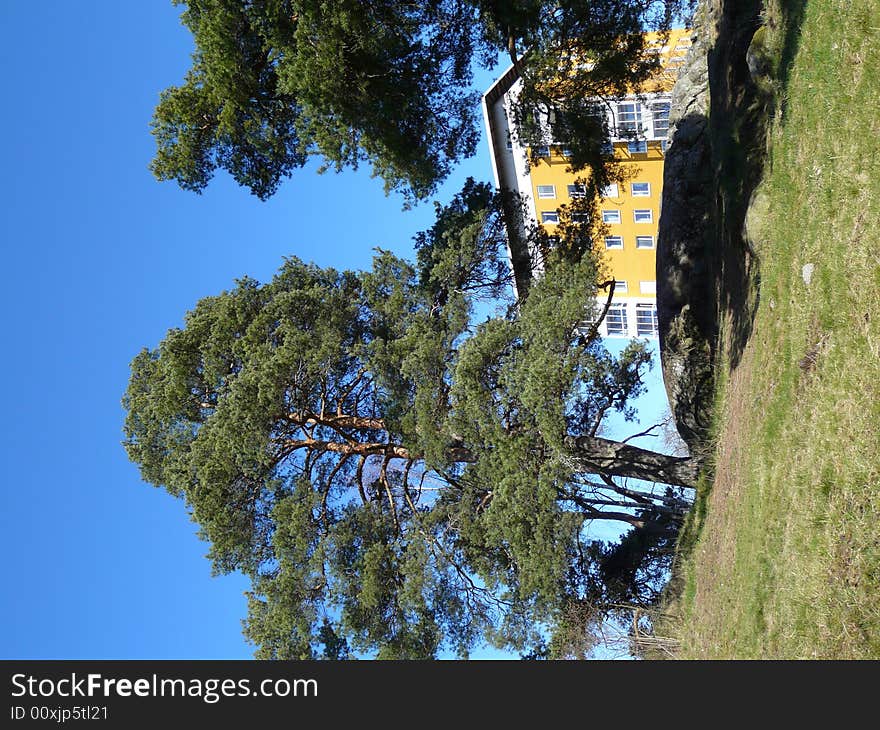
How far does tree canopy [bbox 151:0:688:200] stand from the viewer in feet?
44.7

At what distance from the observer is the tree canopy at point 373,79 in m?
13.6

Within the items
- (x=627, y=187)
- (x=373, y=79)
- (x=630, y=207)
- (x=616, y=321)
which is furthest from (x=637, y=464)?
(x=616, y=321)

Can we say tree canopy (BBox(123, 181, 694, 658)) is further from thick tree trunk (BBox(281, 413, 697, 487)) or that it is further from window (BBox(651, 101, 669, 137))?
window (BBox(651, 101, 669, 137))

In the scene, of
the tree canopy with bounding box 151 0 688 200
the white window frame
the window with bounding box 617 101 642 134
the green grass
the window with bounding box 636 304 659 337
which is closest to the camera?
the green grass

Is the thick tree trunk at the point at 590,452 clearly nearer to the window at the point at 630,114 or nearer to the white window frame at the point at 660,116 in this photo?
the white window frame at the point at 660,116

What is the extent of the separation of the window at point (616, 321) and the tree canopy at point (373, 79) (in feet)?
79.3

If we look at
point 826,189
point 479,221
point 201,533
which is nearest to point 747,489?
point 826,189

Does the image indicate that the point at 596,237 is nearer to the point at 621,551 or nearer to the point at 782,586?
the point at 621,551

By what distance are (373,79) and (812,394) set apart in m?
A: 10.4

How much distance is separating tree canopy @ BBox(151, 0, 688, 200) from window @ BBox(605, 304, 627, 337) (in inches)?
952

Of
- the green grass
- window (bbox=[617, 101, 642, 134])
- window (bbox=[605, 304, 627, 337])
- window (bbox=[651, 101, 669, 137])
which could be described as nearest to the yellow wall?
window (bbox=[605, 304, 627, 337])

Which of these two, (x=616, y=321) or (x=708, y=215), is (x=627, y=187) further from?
(x=708, y=215)
